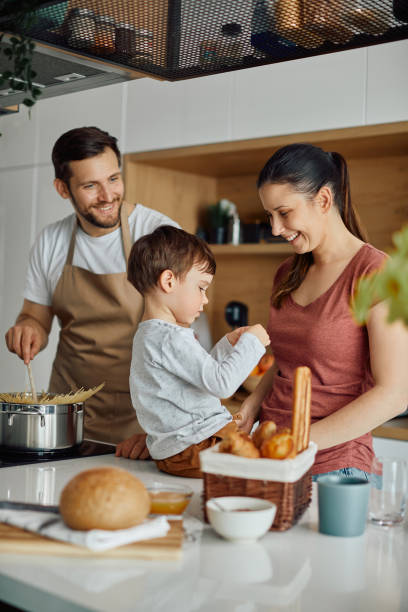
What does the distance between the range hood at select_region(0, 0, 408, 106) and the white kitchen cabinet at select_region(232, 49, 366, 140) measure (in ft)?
4.49

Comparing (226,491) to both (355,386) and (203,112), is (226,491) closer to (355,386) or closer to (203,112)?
(355,386)

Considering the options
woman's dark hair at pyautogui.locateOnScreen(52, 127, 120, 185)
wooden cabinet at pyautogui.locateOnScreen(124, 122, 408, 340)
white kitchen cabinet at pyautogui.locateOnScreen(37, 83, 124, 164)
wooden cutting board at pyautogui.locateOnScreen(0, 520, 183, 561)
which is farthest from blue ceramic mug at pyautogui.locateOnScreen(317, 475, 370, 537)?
white kitchen cabinet at pyautogui.locateOnScreen(37, 83, 124, 164)

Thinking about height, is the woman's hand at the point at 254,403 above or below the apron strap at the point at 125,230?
below

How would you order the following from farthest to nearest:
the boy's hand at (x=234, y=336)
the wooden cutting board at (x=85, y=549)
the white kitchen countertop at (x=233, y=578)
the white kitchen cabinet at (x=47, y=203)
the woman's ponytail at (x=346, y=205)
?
the white kitchen cabinet at (x=47, y=203), the woman's ponytail at (x=346, y=205), the boy's hand at (x=234, y=336), the wooden cutting board at (x=85, y=549), the white kitchen countertop at (x=233, y=578)

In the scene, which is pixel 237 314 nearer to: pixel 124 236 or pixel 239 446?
pixel 124 236

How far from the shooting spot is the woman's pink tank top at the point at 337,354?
158cm

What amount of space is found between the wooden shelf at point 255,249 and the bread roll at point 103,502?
219 centimetres

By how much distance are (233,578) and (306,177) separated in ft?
3.16

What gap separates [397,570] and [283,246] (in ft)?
7.48

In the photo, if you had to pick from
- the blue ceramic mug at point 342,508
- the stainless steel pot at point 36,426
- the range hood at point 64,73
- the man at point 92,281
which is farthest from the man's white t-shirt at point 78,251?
the blue ceramic mug at point 342,508

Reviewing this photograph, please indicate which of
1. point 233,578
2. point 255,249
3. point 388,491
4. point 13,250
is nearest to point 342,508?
point 388,491

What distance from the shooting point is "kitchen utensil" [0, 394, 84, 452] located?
63.4 inches

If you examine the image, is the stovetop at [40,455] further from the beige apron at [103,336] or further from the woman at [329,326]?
the beige apron at [103,336]

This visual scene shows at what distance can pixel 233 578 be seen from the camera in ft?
3.13
